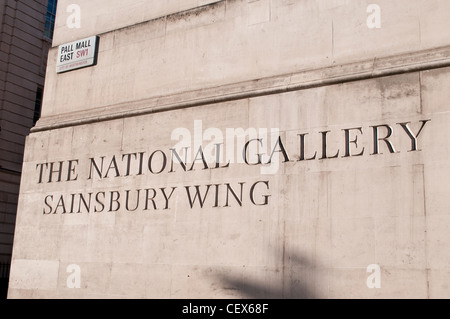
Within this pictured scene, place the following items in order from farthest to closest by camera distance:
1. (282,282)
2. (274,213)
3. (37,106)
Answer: (37,106), (274,213), (282,282)

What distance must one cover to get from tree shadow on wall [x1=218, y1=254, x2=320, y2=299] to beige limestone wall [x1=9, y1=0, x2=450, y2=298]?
0.07ft

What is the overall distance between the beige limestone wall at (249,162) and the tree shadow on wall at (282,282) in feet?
0.07

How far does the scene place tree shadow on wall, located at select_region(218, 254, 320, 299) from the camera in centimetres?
811

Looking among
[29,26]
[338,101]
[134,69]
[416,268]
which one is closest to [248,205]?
[338,101]

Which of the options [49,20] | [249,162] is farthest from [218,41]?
[49,20]

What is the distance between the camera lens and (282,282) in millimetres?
8344

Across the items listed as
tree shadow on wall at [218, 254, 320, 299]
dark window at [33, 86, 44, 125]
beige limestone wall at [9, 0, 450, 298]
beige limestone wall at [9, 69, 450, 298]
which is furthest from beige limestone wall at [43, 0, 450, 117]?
dark window at [33, 86, 44, 125]

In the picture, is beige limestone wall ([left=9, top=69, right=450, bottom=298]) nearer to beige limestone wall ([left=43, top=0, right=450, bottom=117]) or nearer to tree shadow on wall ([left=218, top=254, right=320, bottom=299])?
tree shadow on wall ([left=218, top=254, right=320, bottom=299])

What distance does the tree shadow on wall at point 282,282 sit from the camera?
8109 mm

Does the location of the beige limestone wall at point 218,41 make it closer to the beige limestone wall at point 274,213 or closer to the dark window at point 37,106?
the beige limestone wall at point 274,213

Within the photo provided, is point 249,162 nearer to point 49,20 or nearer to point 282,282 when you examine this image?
point 282,282

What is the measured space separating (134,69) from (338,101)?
15.9 feet

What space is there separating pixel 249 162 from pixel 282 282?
2124 millimetres

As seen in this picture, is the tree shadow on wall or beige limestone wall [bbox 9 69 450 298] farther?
the tree shadow on wall
